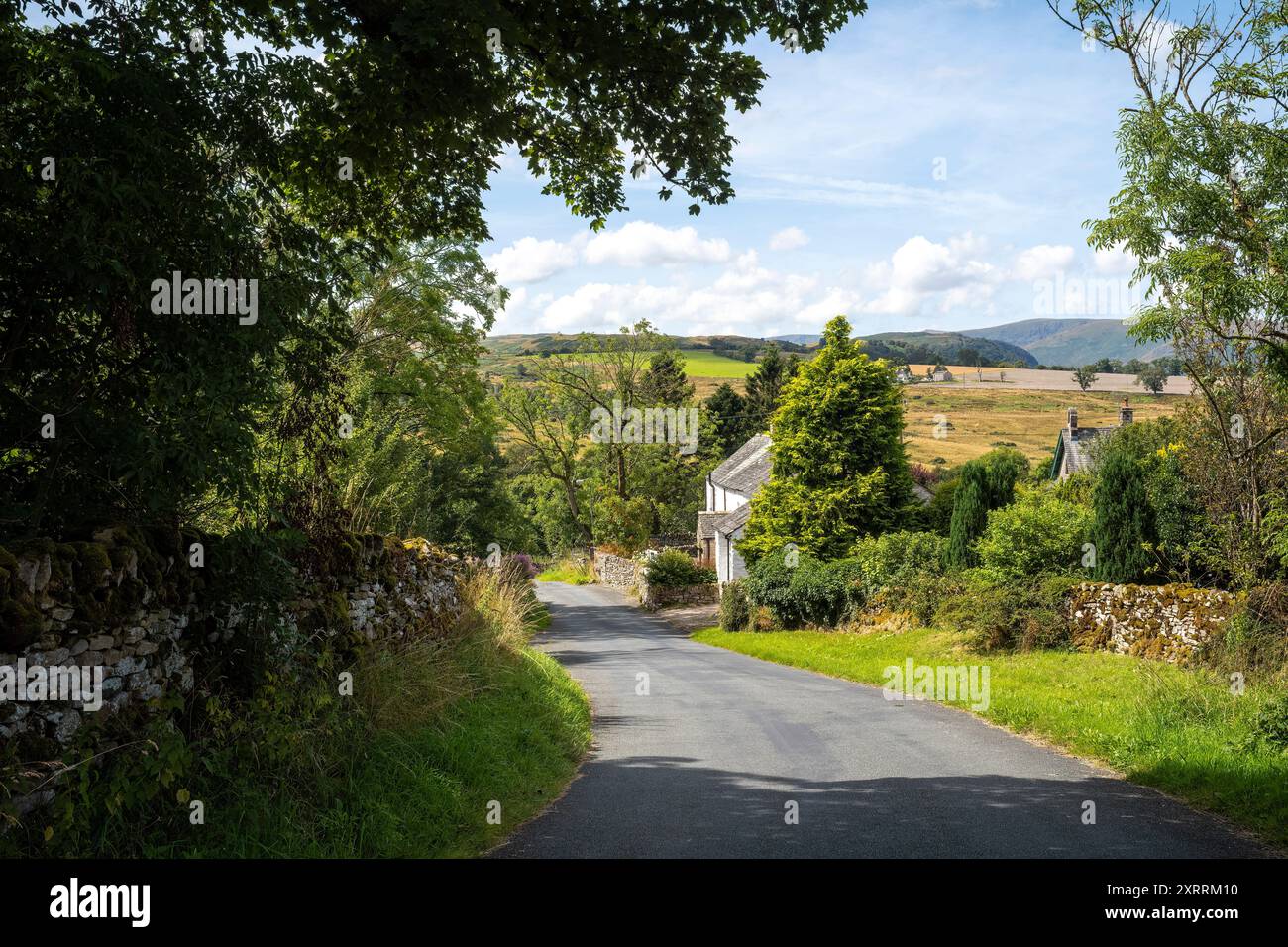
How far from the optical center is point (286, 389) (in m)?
11.0

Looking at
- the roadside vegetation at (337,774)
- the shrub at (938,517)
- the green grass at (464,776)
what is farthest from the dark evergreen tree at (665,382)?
the roadside vegetation at (337,774)

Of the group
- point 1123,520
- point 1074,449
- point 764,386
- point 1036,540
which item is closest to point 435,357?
point 1036,540

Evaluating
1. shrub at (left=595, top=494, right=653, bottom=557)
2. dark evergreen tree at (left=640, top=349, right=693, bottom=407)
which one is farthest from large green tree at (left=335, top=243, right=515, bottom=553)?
dark evergreen tree at (left=640, top=349, right=693, bottom=407)

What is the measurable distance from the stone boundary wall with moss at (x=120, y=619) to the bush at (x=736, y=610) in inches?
978

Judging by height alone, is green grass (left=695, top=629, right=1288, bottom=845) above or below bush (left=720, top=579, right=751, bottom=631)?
above

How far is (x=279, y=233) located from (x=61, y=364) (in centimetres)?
193

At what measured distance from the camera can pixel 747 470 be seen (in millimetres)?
52438

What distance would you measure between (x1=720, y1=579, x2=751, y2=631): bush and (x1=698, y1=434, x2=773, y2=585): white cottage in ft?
23.8

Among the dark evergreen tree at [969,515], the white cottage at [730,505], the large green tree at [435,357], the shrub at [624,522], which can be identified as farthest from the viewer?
the shrub at [624,522]

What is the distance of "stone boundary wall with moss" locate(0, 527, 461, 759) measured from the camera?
510 cm

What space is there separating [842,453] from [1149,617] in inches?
551

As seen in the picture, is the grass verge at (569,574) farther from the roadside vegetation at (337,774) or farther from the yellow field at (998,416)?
the roadside vegetation at (337,774)

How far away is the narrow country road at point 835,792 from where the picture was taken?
7.08 metres

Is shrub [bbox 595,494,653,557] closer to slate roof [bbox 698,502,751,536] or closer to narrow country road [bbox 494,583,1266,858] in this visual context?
slate roof [bbox 698,502,751,536]
